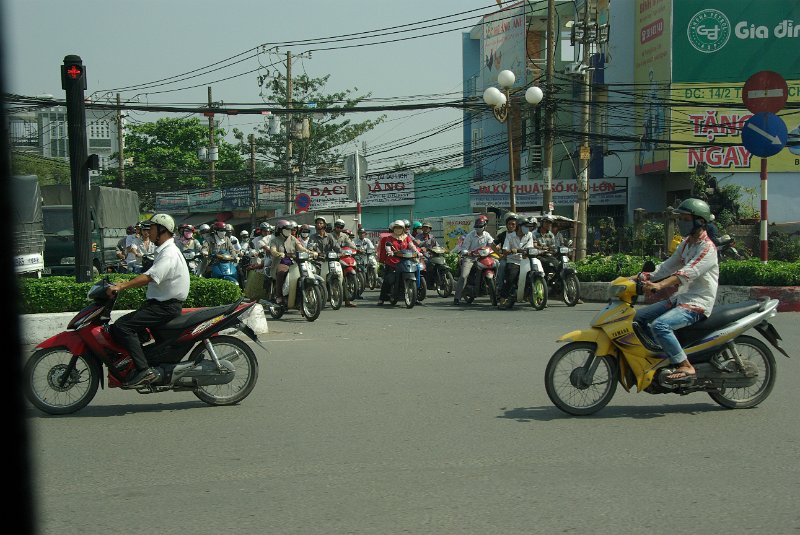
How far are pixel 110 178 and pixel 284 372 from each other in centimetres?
5007

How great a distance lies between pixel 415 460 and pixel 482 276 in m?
12.3

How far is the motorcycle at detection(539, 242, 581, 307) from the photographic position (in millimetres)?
17250

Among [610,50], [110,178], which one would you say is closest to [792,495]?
[610,50]

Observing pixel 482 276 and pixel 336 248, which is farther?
pixel 482 276

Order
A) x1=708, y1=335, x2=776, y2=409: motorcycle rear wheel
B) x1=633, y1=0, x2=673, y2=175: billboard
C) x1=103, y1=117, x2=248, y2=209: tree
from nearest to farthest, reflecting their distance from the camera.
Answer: x1=708, y1=335, x2=776, y2=409: motorcycle rear wheel → x1=633, y1=0, x2=673, y2=175: billboard → x1=103, y1=117, x2=248, y2=209: tree

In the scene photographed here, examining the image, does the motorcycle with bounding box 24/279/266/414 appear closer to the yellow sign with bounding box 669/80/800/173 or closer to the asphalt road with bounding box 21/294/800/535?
the asphalt road with bounding box 21/294/800/535

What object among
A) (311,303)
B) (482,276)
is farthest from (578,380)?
(482,276)

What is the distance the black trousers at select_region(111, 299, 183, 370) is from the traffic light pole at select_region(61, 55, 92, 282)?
643 centimetres

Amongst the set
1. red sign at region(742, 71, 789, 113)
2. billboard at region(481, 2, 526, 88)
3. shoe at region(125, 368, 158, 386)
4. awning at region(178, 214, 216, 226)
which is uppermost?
billboard at region(481, 2, 526, 88)

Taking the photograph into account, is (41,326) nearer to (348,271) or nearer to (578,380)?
(348,271)

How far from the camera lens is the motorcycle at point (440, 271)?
68.9 ft

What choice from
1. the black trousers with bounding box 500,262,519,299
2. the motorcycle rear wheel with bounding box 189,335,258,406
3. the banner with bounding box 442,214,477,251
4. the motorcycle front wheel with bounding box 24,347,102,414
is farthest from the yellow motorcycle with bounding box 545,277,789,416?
the banner with bounding box 442,214,477,251

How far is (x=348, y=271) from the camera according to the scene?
19.1 meters

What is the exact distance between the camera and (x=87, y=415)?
25.8ft
